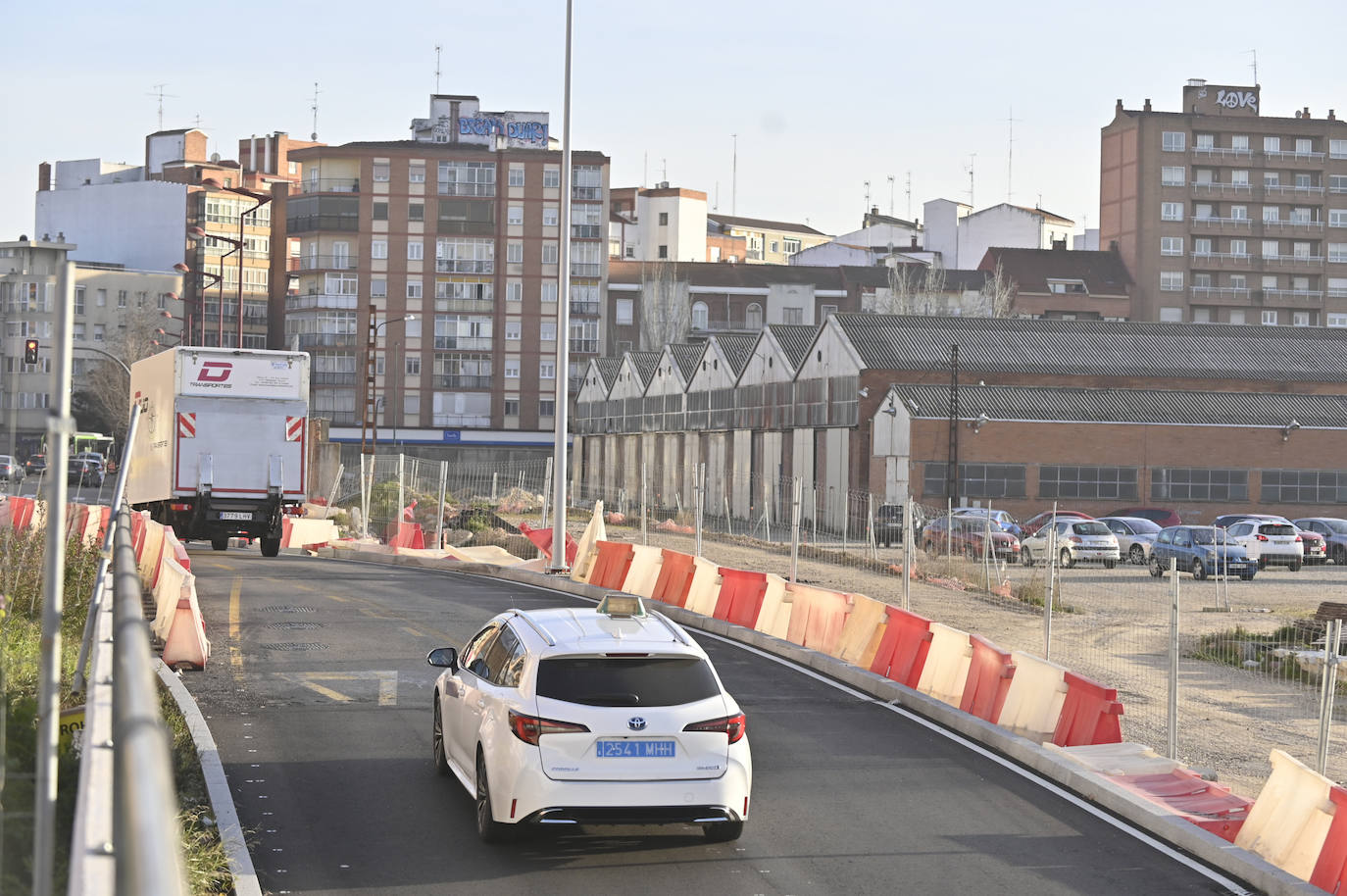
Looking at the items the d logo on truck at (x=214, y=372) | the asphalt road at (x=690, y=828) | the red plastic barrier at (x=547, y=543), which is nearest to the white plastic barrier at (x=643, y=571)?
the red plastic barrier at (x=547, y=543)

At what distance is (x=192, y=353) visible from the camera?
1236 inches

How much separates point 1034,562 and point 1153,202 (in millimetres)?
79655

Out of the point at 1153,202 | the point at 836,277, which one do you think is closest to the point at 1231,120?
the point at 1153,202

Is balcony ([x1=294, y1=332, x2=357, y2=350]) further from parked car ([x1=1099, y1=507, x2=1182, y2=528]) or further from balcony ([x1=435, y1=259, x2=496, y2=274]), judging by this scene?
parked car ([x1=1099, y1=507, x2=1182, y2=528])

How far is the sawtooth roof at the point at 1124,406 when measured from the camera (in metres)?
61.3

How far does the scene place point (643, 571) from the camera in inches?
1072

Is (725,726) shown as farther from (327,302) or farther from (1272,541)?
(327,302)

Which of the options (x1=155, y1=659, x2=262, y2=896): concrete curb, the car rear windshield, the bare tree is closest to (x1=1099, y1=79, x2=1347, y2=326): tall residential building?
the bare tree

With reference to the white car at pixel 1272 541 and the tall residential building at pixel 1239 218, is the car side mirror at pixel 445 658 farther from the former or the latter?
the tall residential building at pixel 1239 218

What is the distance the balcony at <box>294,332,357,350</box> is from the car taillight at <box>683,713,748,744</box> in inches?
3825

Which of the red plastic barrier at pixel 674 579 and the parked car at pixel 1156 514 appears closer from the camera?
the red plastic barrier at pixel 674 579

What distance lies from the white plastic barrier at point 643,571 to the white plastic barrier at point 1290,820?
1693 centimetres

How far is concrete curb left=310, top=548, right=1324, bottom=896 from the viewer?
9.56 metres

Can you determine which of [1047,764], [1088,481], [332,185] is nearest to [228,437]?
[1047,764]
